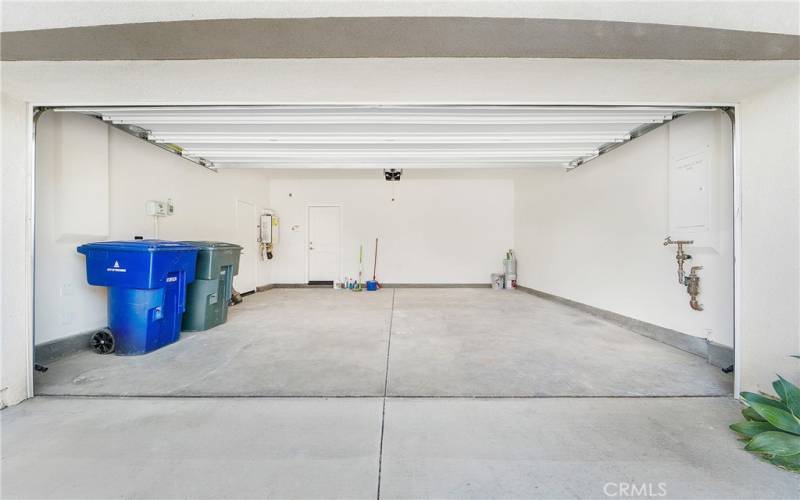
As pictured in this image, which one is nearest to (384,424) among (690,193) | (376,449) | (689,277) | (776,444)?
(376,449)

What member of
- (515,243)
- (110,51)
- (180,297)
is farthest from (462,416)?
(515,243)

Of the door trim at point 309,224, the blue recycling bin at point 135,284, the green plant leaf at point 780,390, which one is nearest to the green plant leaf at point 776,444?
the green plant leaf at point 780,390

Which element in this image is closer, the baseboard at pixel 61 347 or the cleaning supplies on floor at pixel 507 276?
the baseboard at pixel 61 347

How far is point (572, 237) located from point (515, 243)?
7.08 ft

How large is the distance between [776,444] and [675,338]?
6.22 feet

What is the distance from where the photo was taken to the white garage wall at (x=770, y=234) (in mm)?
1690

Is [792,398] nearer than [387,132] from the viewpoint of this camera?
Yes

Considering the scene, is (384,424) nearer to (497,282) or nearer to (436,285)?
(436,285)

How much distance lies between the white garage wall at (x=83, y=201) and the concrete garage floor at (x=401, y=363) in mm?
469

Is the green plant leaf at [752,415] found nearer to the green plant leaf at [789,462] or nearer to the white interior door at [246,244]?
the green plant leaf at [789,462]

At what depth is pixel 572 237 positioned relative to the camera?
4.75 m

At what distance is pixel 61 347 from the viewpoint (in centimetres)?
261

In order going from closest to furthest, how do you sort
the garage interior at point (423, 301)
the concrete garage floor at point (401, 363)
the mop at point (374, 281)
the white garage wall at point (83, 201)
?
the concrete garage floor at point (401, 363), the garage interior at point (423, 301), the white garage wall at point (83, 201), the mop at point (374, 281)

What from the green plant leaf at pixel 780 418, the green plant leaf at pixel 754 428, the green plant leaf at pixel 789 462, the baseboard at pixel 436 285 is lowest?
the green plant leaf at pixel 789 462
